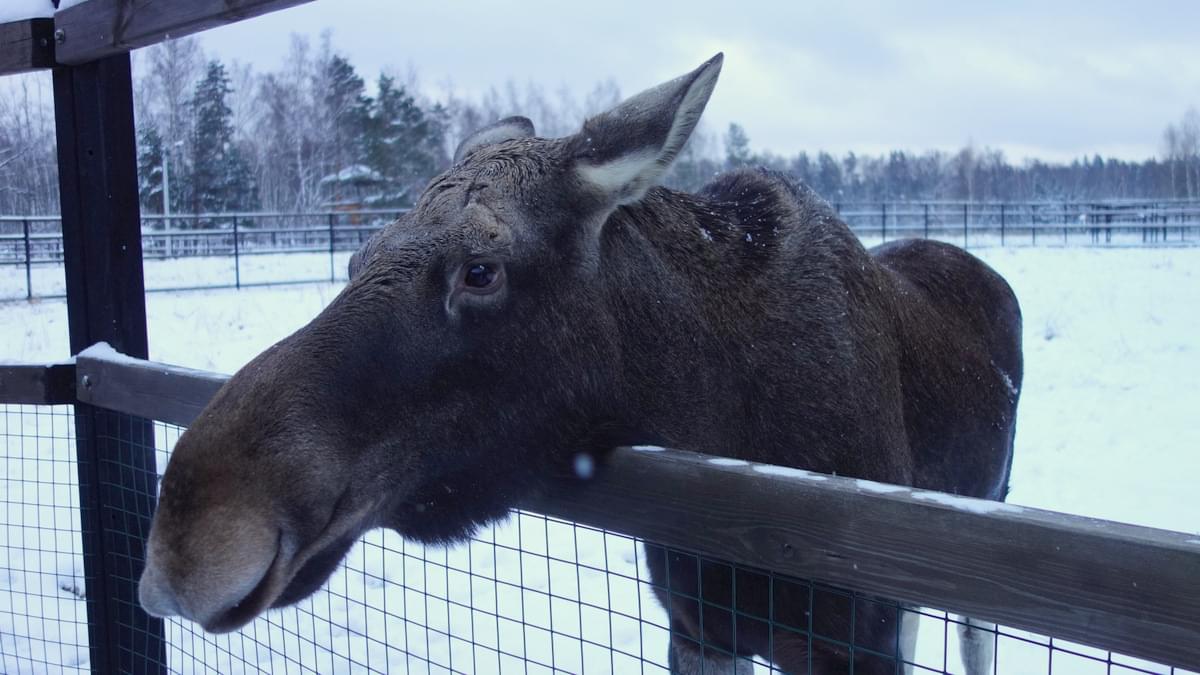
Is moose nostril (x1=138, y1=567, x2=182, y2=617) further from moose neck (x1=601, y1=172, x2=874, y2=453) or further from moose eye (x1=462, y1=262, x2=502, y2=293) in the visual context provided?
moose neck (x1=601, y1=172, x2=874, y2=453)

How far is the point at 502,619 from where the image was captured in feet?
11.7

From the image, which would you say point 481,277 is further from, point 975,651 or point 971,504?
point 975,651

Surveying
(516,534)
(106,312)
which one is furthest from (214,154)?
(106,312)

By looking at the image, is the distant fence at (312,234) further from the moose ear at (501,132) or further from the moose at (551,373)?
the moose at (551,373)

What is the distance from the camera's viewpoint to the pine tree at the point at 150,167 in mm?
7968

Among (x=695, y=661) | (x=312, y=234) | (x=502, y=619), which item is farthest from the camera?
(x=312, y=234)

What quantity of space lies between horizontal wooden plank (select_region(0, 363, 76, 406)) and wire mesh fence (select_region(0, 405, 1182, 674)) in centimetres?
20

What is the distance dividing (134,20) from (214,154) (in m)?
12.5

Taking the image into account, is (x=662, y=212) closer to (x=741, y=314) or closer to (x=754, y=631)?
(x=741, y=314)

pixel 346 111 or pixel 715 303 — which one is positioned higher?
pixel 346 111

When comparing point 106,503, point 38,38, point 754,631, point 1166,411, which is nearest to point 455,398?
point 754,631

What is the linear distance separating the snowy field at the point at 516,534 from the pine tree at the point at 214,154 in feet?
4.86

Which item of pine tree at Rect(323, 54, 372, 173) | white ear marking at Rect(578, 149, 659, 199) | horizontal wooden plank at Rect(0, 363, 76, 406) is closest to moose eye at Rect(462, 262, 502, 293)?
white ear marking at Rect(578, 149, 659, 199)

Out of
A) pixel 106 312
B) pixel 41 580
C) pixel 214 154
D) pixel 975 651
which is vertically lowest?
pixel 975 651
